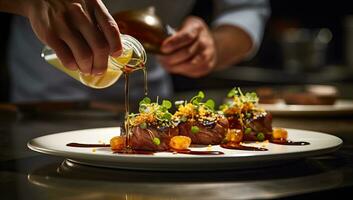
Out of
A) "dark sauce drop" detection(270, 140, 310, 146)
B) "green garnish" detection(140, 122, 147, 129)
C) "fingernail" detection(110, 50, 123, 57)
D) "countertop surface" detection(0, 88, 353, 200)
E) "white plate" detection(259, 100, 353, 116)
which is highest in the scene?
"fingernail" detection(110, 50, 123, 57)

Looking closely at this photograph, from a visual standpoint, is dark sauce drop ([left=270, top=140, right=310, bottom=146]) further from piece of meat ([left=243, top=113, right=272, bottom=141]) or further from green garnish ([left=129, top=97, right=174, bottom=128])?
green garnish ([left=129, top=97, right=174, bottom=128])

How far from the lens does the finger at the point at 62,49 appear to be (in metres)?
1.43

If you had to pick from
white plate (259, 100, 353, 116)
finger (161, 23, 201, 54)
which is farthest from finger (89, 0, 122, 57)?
white plate (259, 100, 353, 116)

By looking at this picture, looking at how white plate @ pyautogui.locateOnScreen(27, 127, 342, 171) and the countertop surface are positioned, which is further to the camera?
white plate @ pyautogui.locateOnScreen(27, 127, 342, 171)

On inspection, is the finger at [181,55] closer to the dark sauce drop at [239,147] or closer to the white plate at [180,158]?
the dark sauce drop at [239,147]

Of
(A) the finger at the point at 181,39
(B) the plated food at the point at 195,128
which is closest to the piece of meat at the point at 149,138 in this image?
(B) the plated food at the point at 195,128

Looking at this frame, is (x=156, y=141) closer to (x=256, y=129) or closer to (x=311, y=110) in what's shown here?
(x=256, y=129)

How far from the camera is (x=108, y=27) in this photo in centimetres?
140

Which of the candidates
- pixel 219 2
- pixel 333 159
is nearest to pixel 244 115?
pixel 333 159

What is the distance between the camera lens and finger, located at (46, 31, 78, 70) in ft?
4.68

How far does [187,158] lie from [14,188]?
0.32 metres

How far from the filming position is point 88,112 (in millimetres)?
2504

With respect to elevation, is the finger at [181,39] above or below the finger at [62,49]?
above

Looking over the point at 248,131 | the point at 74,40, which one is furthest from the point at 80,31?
the point at 248,131
